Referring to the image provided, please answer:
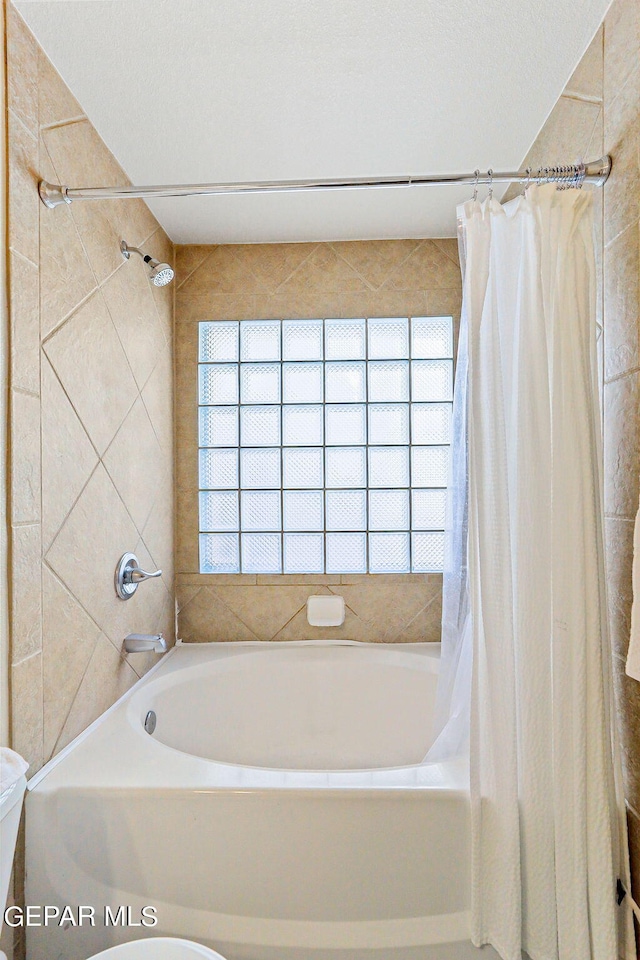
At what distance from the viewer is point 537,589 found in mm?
1185

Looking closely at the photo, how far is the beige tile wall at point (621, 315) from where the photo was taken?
113cm

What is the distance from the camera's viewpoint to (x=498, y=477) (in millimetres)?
1212

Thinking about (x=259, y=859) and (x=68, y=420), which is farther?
(x=68, y=420)

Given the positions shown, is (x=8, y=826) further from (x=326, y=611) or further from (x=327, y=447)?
(x=327, y=447)

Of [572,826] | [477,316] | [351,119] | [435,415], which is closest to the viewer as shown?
[572,826]

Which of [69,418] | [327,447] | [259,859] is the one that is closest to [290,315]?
[327,447]

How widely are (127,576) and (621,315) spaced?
154 cm

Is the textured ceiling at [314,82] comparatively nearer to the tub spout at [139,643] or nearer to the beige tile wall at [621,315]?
the beige tile wall at [621,315]

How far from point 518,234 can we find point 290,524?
4.84ft

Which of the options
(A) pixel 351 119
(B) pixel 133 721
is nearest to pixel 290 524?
(B) pixel 133 721

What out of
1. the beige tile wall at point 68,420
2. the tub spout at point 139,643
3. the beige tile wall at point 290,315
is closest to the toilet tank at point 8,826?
the beige tile wall at point 68,420

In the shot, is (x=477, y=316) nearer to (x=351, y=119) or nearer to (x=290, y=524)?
(x=351, y=119)

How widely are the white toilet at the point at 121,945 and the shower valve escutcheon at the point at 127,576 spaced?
2.64 ft

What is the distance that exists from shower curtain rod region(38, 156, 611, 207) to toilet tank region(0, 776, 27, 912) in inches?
49.3
